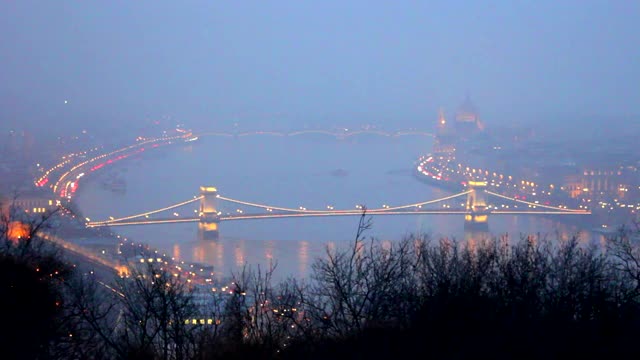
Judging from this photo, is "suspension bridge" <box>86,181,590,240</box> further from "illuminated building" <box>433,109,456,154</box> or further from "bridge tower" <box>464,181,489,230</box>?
"illuminated building" <box>433,109,456,154</box>

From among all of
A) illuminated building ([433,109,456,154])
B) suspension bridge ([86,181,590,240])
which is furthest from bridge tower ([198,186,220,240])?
illuminated building ([433,109,456,154])

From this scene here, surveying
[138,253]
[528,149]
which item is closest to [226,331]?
[138,253]

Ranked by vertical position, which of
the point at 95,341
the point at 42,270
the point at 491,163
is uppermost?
the point at 491,163

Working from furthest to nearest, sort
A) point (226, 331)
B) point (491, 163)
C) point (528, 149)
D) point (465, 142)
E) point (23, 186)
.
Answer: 1. point (465, 142)
2. point (491, 163)
3. point (528, 149)
4. point (23, 186)
5. point (226, 331)

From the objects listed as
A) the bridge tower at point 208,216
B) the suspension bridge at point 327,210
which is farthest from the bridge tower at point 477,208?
the bridge tower at point 208,216

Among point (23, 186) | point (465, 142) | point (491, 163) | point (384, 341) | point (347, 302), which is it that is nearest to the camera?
point (384, 341)

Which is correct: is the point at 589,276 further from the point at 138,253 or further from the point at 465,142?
the point at 465,142

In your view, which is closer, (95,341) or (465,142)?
(95,341)

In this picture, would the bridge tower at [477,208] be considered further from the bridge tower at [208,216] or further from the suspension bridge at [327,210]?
the bridge tower at [208,216]

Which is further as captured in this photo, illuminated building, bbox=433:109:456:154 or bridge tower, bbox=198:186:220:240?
illuminated building, bbox=433:109:456:154
